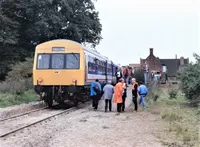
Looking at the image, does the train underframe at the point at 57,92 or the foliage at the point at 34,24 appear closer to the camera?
the train underframe at the point at 57,92

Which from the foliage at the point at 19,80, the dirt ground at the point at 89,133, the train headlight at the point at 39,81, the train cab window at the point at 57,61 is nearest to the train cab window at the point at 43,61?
the train cab window at the point at 57,61

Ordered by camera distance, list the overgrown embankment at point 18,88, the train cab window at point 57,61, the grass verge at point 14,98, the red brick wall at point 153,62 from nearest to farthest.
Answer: the train cab window at point 57,61 → the grass verge at point 14,98 → the overgrown embankment at point 18,88 → the red brick wall at point 153,62

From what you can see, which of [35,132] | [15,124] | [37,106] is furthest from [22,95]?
[35,132]

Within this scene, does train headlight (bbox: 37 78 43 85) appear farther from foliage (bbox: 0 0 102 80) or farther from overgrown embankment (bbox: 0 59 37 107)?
foliage (bbox: 0 0 102 80)

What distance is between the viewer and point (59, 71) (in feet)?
71.3

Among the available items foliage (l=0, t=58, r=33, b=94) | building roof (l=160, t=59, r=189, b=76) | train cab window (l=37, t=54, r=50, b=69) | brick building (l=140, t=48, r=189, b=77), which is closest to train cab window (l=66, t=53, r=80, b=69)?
train cab window (l=37, t=54, r=50, b=69)

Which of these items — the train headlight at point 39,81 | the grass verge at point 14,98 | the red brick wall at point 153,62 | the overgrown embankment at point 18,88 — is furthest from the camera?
the red brick wall at point 153,62

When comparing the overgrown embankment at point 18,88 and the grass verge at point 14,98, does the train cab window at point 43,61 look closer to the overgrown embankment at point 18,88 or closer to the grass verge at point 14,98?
the grass verge at point 14,98

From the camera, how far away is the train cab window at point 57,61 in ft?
71.9

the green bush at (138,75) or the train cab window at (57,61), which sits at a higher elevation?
the train cab window at (57,61)

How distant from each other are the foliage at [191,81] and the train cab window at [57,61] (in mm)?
8736

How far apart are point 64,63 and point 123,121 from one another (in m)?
6.51

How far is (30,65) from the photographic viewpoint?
3431cm

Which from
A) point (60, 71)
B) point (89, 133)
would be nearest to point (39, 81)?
point (60, 71)
